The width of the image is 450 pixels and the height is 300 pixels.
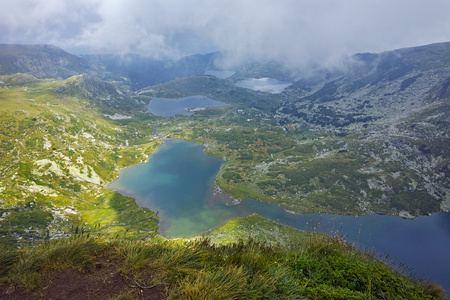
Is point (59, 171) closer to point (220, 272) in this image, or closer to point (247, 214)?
point (247, 214)

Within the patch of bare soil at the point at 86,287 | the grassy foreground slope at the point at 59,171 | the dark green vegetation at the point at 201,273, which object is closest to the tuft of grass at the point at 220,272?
the dark green vegetation at the point at 201,273

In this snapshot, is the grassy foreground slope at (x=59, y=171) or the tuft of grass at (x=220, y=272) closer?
the tuft of grass at (x=220, y=272)

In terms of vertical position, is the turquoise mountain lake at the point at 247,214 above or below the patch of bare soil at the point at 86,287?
below

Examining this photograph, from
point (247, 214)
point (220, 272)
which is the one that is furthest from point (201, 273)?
point (247, 214)

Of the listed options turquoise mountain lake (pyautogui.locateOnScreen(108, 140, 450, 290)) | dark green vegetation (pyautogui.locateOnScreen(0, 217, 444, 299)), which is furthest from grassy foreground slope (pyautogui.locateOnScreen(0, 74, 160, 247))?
dark green vegetation (pyautogui.locateOnScreen(0, 217, 444, 299))

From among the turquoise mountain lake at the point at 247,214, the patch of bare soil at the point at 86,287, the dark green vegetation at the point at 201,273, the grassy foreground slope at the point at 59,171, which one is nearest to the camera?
the patch of bare soil at the point at 86,287

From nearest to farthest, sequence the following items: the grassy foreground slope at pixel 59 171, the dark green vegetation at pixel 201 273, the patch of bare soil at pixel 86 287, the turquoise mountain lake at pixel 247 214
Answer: the patch of bare soil at pixel 86 287, the dark green vegetation at pixel 201 273, the grassy foreground slope at pixel 59 171, the turquoise mountain lake at pixel 247 214

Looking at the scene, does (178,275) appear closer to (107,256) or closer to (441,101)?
(107,256)

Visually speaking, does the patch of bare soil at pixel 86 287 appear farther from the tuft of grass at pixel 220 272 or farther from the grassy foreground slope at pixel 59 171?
the grassy foreground slope at pixel 59 171
